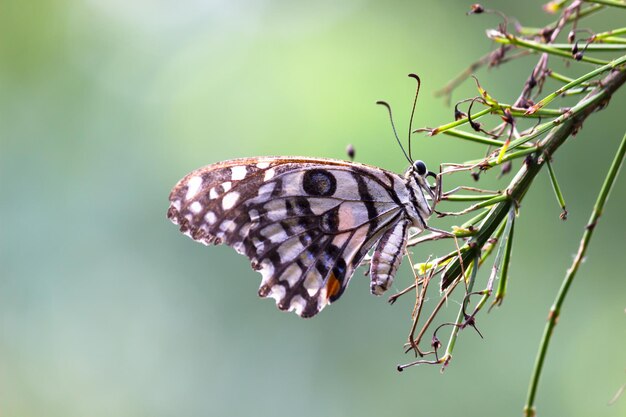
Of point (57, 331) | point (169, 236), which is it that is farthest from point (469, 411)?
point (57, 331)

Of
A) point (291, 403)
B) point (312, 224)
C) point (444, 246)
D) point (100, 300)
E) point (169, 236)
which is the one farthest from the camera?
point (100, 300)

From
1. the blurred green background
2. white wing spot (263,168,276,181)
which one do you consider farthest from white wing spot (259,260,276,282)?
the blurred green background

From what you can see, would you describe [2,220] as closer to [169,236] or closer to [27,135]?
[27,135]

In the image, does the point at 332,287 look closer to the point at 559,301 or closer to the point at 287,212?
the point at 287,212

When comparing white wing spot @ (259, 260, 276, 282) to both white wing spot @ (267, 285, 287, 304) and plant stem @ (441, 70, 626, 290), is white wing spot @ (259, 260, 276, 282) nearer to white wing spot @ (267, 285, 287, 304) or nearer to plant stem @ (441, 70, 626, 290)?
white wing spot @ (267, 285, 287, 304)

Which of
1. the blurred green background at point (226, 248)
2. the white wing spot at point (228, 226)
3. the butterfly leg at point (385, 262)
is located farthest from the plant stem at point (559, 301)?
the blurred green background at point (226, 248)

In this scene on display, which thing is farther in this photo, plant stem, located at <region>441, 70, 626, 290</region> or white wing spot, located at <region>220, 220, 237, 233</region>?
white wing spot, located at <region>220, 220, 237, 233</region>
